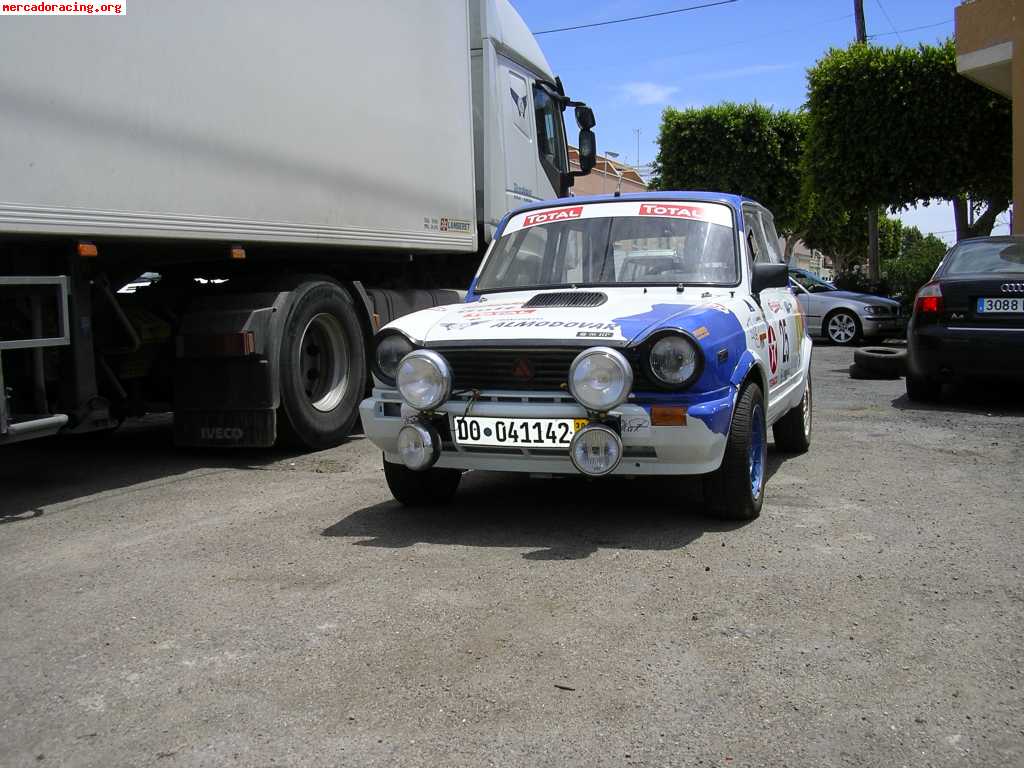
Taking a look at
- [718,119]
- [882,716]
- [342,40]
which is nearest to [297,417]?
[342,40]

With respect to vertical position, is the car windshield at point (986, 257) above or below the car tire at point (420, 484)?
above

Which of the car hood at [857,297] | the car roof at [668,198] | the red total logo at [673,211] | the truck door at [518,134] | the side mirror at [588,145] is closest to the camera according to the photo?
the red total logo at [673,211]

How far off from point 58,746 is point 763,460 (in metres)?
3.56

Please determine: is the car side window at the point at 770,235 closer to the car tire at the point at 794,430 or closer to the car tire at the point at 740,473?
the car tire at the point at 794,430

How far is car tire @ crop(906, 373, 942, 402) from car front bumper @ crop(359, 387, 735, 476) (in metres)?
5.36

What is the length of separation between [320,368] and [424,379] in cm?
322

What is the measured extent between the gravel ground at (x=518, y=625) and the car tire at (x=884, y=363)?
5.65m

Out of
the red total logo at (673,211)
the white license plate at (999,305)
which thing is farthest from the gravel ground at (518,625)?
the white license plate at (999,305)

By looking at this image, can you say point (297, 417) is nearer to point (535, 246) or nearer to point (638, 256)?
point (535, 246)

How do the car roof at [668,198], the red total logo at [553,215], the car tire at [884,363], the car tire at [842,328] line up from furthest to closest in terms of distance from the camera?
1. the car tire at [842,328]
2. the car tire at [884,363]
3. the red total logo at [553,215]
4. the car roof at [668,198]

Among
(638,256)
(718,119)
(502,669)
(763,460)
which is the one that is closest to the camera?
(502,669)

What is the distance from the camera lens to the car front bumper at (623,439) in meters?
4.50

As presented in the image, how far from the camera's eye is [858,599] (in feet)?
12.5

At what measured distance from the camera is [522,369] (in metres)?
4.74
